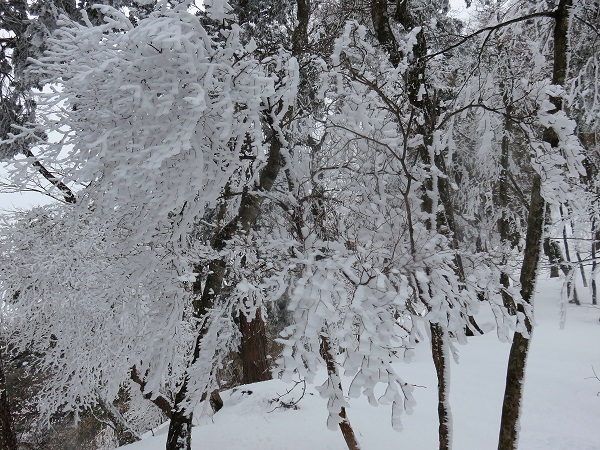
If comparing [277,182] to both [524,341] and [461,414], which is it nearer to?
[524,341]

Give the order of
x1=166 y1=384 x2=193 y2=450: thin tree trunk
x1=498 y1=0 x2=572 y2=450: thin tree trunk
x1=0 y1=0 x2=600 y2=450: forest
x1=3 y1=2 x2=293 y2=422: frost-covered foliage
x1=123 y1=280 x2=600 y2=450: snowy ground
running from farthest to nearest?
x1=123 y1=280 x2=600 y2=450: snowy ground < x1=166 y1=384 x2=193 y2=450: thin tree trunk < x1=498 y1=0 x2=572 y2=450: thin tree trunk < x1=0 y1=0 x2=600 y2=450: forest < x1=3 y1=2 x2=293 y2=422: frost-covered foliage

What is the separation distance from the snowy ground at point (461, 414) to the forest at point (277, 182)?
3.57ft

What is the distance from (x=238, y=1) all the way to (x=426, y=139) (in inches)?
159

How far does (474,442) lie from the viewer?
6324mm

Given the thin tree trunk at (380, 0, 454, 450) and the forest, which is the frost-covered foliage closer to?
the forest

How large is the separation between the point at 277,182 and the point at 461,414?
16.4 feet

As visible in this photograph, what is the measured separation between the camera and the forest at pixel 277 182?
2.98 meters

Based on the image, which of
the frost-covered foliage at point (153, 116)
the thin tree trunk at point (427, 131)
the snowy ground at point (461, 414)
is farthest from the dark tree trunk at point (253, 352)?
the frost-covered foliage at point (153, 116)

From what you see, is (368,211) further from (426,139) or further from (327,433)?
(327,433)

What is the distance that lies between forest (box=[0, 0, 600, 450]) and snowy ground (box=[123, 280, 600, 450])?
42.8 inches

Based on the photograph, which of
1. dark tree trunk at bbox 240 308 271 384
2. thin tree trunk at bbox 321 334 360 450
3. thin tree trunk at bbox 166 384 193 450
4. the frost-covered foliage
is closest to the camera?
the frost-covered foliage

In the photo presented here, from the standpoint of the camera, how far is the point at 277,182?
24.6 feet

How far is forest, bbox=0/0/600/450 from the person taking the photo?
117 inches

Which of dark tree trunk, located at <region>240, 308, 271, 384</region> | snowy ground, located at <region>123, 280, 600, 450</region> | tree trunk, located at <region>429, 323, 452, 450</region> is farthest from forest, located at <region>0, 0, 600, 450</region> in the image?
dark tree trunk, located at <region>240, 308, 271, 384</region>
